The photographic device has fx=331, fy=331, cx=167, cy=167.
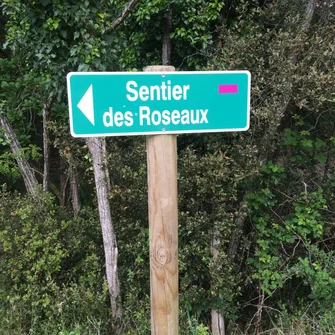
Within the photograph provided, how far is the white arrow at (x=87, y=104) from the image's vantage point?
1386 mm

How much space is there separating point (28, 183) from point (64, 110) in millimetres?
1086

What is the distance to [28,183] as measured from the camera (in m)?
4.40

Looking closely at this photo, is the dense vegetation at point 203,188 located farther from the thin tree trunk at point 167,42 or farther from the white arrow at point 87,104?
the white arrow at point 87,104

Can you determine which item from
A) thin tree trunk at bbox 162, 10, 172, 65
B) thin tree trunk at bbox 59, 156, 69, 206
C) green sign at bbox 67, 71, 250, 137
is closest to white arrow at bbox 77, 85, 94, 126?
green sign at bbox 67, 71, 250, 137

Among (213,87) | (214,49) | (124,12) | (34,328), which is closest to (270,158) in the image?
(214,49)

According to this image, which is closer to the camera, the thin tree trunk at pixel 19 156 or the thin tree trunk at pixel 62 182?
the thin tree trunk at pixel 19 156

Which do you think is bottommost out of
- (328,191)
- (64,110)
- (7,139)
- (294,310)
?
(294,310)

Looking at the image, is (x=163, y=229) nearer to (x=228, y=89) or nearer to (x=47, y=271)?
(x=228, y=89)

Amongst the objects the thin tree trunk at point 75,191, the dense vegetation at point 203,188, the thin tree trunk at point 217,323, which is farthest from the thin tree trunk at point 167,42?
the thin tree trunk at point 217,323

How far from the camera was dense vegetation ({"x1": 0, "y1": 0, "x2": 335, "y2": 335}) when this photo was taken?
3129 millimetres

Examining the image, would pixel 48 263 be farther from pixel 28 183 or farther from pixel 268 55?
pixel 268 55

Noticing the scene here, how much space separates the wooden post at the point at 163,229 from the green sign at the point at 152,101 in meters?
0.11

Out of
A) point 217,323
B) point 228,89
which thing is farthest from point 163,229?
point 217,323

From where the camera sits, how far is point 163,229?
1.56 metres
